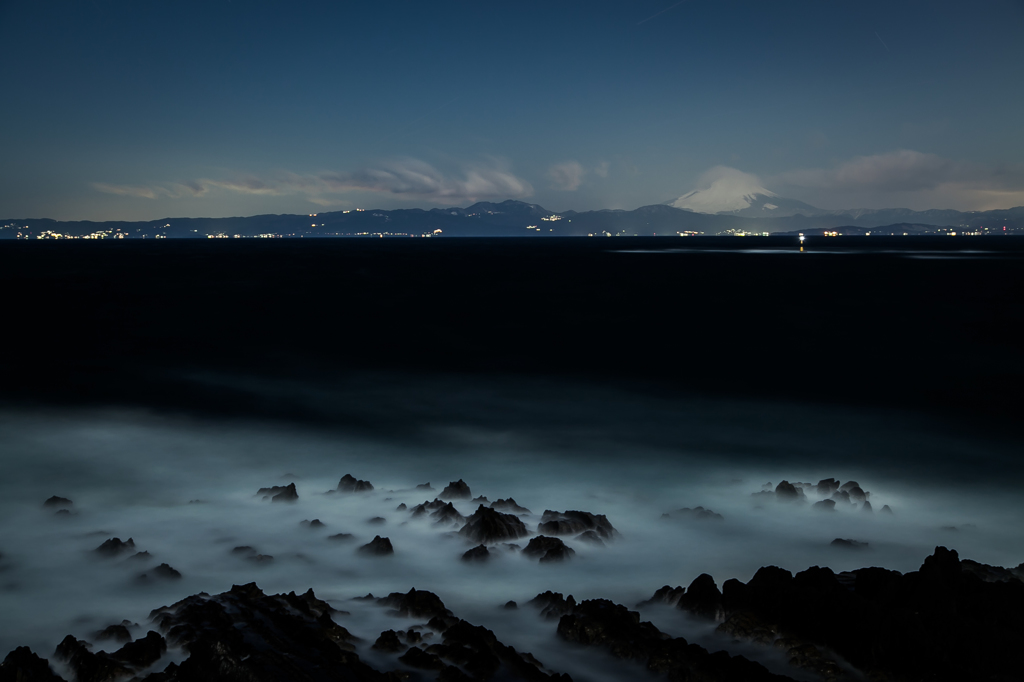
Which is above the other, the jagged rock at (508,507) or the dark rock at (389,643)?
the dark rock at (389,643)

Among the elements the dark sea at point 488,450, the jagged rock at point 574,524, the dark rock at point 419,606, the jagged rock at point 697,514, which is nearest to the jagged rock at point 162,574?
the dark sea at point 488,450

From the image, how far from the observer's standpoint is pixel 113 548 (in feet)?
26.0

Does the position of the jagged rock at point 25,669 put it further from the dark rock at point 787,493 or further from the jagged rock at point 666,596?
the dark rock at point 787,493

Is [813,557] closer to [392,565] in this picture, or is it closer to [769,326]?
[392,565]

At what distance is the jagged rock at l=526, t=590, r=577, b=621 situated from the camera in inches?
257

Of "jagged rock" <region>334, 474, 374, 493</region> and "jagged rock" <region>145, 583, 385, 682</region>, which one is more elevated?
"jagged rock" <region>145, 583, 385, 682</region>

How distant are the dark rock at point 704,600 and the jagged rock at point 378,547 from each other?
3308 mm

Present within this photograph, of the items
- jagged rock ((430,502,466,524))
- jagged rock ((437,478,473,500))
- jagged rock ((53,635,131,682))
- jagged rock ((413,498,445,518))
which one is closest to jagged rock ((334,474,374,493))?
jagged rock ((437,478,473,500))

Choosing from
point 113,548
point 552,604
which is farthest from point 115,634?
point 552,604

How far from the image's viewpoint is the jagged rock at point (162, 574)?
735cm

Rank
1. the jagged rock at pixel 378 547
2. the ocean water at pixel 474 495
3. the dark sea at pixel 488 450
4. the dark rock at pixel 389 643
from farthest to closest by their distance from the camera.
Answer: the jagged rock at pixel 378 547, the dark sea at pixel 488 450, the ocean water at pixel 474 495, the dark rock at pixel 389 643

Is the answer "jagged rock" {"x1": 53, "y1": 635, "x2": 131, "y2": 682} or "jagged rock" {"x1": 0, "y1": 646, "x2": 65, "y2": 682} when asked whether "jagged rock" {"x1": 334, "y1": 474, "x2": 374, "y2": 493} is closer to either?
"jagged rock" {"x1": 53, "y1": 635, "x2": 131, "y2": 682}

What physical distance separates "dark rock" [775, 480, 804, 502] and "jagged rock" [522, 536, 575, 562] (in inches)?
149

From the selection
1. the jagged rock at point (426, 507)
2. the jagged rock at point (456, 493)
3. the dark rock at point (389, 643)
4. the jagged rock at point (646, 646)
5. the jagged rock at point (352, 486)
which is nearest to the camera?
the jagged rock at point (646, 646)
